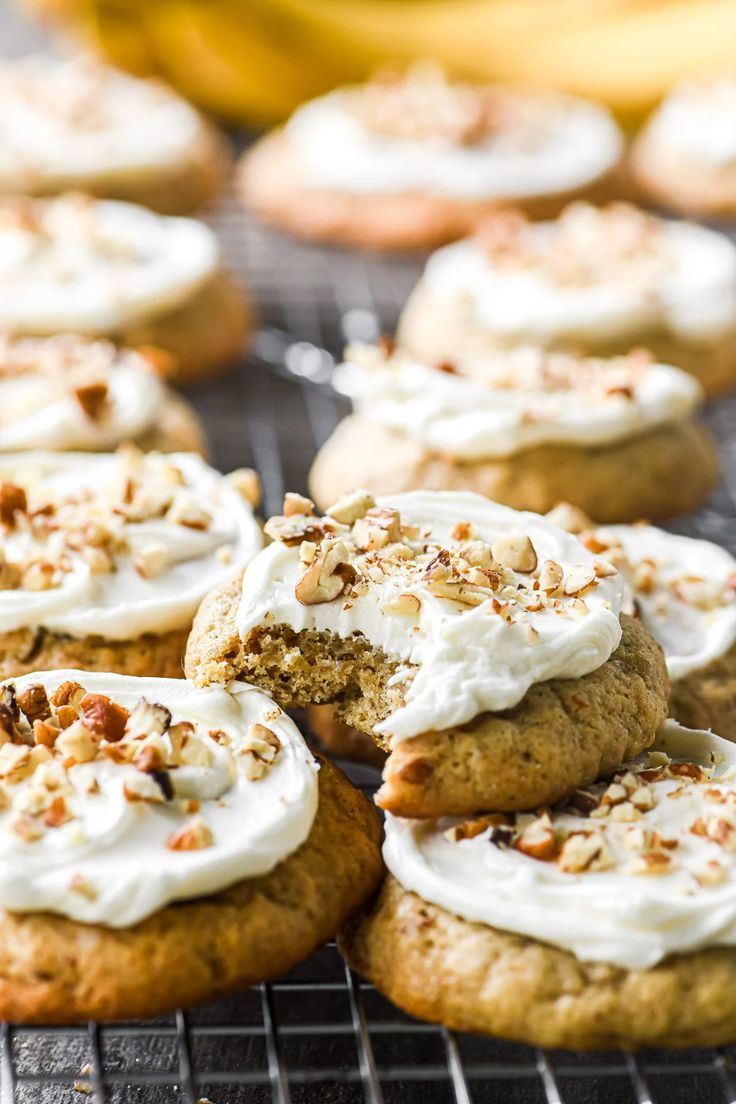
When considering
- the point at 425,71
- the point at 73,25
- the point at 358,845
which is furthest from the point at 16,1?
the point at 358,845

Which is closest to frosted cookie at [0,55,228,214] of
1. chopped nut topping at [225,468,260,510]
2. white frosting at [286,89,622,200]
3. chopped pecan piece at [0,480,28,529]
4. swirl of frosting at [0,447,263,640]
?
white frosting at [286,89,622,200]

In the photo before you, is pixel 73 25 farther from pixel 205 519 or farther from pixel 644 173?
pixel 205 519

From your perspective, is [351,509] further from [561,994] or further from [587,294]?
[587,294]

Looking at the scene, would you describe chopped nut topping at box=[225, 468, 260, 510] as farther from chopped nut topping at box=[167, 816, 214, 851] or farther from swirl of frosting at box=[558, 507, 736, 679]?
chopped nut topping at box=[167, 816, 214, 851]

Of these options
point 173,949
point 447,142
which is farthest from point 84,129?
point 173,949

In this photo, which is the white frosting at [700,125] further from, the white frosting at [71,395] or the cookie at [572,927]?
the cookie at [572,927]

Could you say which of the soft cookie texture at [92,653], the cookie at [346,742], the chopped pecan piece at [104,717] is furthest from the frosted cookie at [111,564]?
the chopped pecan piece at [104,717]
